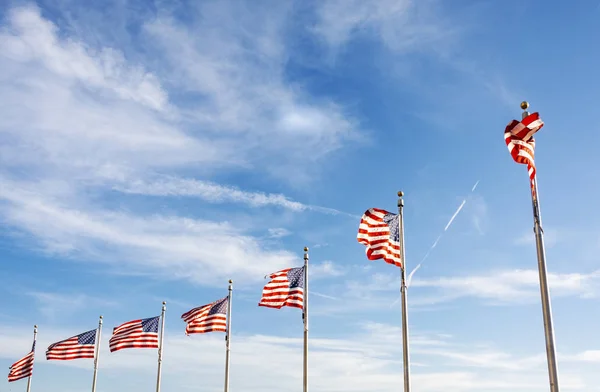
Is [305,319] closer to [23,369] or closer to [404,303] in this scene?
[404,303]

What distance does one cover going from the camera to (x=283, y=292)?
4006 cm

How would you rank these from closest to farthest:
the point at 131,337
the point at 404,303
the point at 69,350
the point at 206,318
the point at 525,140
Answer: the point at 525,140
the point at 404,303
the point at 206,318
the point at 131,337
the point at 69,350

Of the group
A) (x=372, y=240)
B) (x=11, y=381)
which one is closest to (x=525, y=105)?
(x=372, y=240)

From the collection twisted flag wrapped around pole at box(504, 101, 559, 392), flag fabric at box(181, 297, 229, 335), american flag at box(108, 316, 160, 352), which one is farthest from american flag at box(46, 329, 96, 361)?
twisted flag wrapped around pole at box(504, 101, 559, 392)

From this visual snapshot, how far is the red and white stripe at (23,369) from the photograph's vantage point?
64.4m

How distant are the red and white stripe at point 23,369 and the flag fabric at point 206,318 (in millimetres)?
25522

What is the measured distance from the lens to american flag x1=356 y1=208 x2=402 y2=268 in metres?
31.5

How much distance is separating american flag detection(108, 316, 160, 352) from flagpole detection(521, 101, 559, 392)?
1436 inches

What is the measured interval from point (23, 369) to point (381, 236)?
153ft

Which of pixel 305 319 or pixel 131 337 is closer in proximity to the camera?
pixel 305 319

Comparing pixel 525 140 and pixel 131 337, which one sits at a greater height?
pixel 525 140

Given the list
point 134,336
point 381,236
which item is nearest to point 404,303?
point 381,236

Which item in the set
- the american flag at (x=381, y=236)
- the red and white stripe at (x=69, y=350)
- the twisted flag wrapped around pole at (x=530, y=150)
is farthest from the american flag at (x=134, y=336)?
the twisted flag wrapped around pole at (x=530, y=150)

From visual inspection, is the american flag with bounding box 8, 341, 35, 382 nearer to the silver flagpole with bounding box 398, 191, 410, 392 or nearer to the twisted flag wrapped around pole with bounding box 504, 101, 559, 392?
the silver flagpole with bounding box 398, 191, 410, 392
